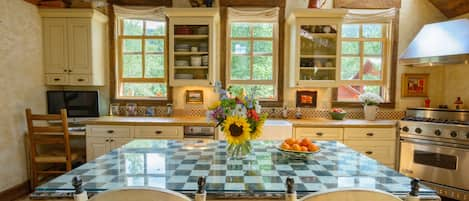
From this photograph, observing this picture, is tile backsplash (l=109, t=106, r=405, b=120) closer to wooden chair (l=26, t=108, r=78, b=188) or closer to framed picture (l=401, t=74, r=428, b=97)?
framed picture (l=401, t=74, r=428, b=97)

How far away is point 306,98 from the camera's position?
12.5 ft

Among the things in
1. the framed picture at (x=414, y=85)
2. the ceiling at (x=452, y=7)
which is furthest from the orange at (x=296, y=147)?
the ceiling at (x=452, y=7)

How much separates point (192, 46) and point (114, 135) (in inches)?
63.0

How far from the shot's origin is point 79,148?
372cm

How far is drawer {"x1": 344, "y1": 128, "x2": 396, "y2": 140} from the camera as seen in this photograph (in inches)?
128

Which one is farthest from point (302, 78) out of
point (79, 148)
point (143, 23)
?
point (79, 148)

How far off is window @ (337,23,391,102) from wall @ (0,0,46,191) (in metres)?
4.34

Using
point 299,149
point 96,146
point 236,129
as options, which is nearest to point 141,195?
point 236,129

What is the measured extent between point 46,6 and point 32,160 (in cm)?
202

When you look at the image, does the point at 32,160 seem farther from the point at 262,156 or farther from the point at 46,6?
the point at 262,156

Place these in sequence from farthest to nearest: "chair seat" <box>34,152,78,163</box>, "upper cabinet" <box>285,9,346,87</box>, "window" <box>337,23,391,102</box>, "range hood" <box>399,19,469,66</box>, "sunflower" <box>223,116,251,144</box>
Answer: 1. "window" <box>337,23,391,102</box>
2. "upper cabinet" <box>285,9,346,87</box>
3. "chair seat" <box>34,152,78,163</box>
4. "range hood" <box>399,19,469,66</box>
5. "sunflower" <box>223,116,251,144</box>

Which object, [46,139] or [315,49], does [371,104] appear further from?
[46,139]

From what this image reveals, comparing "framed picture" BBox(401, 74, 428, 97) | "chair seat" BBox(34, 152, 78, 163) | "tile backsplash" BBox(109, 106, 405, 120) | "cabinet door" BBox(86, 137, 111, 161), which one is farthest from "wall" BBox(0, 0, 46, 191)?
"framed picture" BBox(401, 74, 428, 97)

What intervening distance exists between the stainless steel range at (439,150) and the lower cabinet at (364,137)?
126 millimetres
